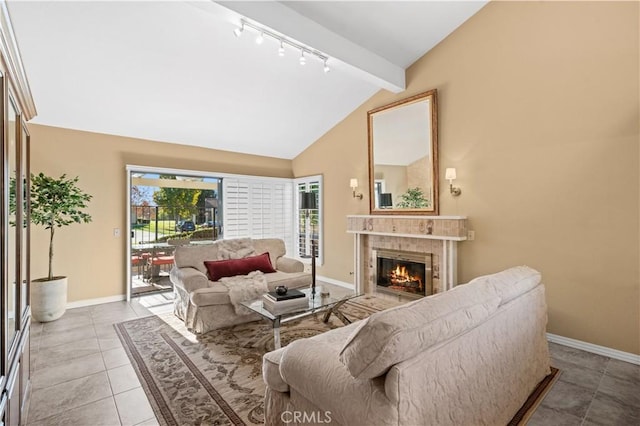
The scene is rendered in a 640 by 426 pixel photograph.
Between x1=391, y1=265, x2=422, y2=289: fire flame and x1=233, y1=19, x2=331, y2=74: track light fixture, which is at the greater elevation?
x1=233, y1=19, x2=331, y2=74: track light fixture

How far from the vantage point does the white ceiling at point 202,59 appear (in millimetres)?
2918

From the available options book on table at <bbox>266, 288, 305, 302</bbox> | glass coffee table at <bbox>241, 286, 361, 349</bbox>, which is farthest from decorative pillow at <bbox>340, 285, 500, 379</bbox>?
book on table at <bbox>266, 288, 305, 302</bbox>

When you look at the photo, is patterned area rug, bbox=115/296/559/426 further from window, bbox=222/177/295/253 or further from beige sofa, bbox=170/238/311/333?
window, bbox=222/177/295/253

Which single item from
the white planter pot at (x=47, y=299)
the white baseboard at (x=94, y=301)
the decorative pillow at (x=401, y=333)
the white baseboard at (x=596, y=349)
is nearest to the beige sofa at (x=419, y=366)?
the decorative pillow at (x=401, y=333)

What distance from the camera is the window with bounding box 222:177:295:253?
5.81 metres

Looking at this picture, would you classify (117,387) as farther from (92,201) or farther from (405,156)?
(405,156)

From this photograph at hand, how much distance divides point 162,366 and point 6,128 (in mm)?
2106

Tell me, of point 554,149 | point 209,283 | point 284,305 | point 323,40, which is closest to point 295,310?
point 284,305

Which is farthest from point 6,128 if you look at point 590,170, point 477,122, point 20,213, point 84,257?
point 590,170

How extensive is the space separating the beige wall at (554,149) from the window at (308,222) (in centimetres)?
257

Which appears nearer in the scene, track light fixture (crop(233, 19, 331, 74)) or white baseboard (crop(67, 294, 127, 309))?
Result: track light fixture (crop(233, 19, 331, 74))

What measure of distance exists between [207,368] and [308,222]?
397 centimetres

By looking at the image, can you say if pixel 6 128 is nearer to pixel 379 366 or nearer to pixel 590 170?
pixel 379 366

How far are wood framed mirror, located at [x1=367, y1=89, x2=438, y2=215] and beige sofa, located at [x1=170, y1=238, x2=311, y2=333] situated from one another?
5.73ft
